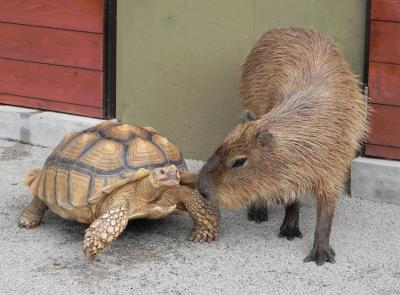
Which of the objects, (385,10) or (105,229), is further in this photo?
(385,10)

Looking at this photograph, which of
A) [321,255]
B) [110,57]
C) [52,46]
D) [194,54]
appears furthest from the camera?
[52,46]

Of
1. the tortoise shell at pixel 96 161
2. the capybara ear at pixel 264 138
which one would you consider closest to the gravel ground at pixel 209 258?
the tortoise shell at pixel 96 161

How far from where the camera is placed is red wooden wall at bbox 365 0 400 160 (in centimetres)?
626

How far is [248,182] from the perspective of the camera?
5.55 meters

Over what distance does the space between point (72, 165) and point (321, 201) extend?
149 cm

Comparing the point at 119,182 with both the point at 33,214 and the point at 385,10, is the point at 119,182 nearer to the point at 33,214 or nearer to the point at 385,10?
the point at 33,214

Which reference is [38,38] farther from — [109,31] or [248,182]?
[248,182]

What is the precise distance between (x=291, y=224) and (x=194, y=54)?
1.72m

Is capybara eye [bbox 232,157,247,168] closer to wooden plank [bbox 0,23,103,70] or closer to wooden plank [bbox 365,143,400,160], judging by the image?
wooden plank [bbox 365,143,400,160]

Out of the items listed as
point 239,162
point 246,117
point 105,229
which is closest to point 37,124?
point 105,229

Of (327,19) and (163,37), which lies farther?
(163,37)

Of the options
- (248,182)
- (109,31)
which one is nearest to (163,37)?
(109,31)

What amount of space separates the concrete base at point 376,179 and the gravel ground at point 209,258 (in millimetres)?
65

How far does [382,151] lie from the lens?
6.49 meters
